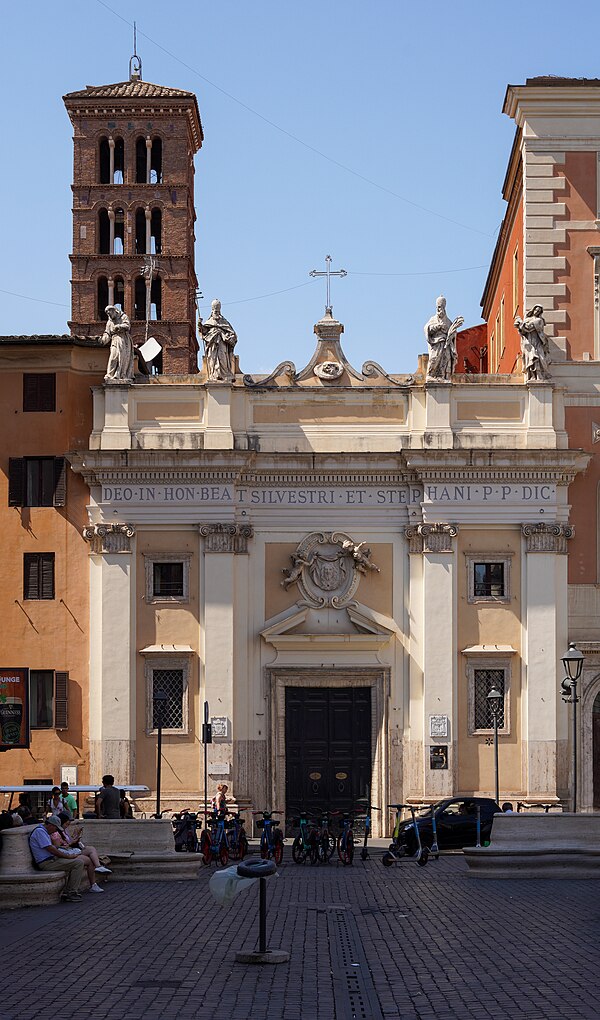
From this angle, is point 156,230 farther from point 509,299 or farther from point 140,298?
point 509,299

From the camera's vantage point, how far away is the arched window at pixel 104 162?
78.4 metres

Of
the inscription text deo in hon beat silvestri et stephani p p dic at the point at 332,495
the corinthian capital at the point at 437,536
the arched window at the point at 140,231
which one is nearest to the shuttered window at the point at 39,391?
the inscription text deo in hon beat silvestri et stephani p p dic at the point at 332,495

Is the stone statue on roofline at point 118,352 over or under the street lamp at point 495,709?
over

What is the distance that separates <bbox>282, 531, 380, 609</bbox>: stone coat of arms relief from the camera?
39969 mm

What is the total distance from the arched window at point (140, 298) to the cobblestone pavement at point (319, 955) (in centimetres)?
5401

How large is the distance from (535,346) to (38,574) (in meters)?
12.9

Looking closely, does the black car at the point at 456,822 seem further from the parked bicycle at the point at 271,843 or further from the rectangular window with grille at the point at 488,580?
the rectangular window with grille at the point at 488,580

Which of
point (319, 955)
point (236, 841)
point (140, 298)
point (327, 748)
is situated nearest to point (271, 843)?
point (236, 841)

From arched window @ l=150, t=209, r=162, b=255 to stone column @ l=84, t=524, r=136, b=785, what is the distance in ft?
134

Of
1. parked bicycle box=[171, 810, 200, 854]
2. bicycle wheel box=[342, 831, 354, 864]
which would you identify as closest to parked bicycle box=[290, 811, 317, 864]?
bicycle wheel box=[342, 831, 354, 864]

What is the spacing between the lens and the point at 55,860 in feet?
77.6

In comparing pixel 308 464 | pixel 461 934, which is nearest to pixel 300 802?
pixel 308 464

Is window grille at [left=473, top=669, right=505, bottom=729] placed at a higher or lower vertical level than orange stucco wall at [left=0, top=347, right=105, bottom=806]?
lower

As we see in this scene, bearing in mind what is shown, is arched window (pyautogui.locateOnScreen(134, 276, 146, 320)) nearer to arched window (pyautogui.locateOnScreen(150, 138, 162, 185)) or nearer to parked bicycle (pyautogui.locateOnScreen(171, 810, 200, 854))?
arched window (pyautogui.locateOnScreen(150, 138, 162, 185))
